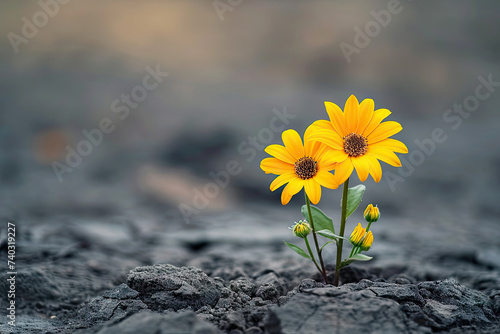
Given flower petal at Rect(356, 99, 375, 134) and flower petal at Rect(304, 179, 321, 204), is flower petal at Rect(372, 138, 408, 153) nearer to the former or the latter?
flower petal at Rect(356, 99, 375, 134)

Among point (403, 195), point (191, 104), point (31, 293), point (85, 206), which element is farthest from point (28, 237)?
point (403, 195)

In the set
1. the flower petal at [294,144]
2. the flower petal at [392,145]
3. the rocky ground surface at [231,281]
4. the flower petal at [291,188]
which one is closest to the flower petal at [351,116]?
the flower petal at [392,145]

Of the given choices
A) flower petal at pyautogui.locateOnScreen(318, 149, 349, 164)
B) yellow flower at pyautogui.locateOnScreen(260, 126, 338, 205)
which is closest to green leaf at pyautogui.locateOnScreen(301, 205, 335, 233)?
yellow flower at pyautogui.locateOnScreen(260, 126, 338, 205)

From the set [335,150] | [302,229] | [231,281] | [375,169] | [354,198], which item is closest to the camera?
[375,169]

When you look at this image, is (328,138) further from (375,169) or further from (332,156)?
(375,169)

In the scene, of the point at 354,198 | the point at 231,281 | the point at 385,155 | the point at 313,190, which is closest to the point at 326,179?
the point at 313,190

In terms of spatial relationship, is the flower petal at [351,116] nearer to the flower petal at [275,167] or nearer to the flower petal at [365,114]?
the flower petal at [365,114]

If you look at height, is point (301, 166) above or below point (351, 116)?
below
